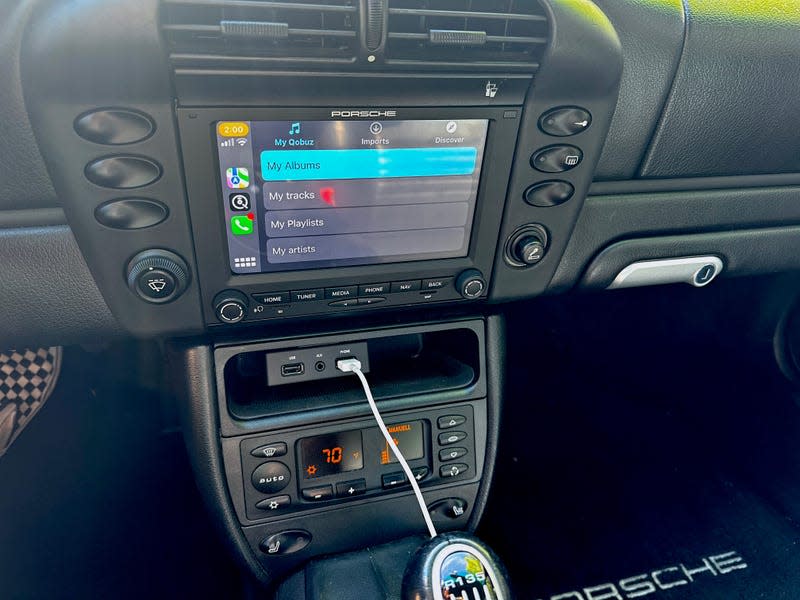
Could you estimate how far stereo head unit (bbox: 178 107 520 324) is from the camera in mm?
802

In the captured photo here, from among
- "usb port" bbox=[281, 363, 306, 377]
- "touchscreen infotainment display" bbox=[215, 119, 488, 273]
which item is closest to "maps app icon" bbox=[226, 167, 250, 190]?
"touchscreen infotainment display" bbox=[215, 119, 488, 273]

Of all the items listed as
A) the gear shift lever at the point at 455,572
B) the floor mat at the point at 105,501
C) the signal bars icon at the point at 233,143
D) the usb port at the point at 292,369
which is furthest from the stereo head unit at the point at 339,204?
the floor mat at the point at 105,501

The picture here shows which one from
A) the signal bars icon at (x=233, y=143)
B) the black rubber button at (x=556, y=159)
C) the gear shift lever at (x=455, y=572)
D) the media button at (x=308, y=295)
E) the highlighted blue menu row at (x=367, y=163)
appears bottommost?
the gear shift lever at (x=455, y=572)

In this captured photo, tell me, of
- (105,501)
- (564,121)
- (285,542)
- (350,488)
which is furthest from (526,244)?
(105,501)

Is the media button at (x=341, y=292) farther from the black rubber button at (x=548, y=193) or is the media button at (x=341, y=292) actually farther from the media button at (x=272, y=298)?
the black rubber button at (x=548, y=193)

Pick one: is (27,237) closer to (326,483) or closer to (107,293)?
(107,293)

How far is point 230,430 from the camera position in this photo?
1.04 m

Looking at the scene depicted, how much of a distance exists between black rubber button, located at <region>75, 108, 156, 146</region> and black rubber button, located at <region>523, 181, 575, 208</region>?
535mm

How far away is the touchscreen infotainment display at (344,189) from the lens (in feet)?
2.66

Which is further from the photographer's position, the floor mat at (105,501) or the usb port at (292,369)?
the floor mat at (105,501)

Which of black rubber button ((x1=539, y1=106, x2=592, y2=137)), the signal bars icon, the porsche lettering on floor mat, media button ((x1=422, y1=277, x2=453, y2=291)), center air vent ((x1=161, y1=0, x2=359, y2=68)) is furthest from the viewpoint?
the porsche lettering on floor mat

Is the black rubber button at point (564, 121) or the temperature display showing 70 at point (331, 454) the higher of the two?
the black rubber button at point (564, 121)

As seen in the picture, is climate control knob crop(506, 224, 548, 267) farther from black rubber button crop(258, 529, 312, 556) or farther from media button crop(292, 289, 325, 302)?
black rubber button crop(258, 529, 312, 556)

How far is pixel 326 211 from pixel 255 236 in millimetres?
103
